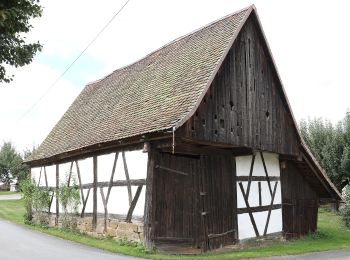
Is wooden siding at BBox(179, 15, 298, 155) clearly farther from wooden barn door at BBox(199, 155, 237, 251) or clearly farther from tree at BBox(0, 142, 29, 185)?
tree at BBox(0, 142, 29, 185)

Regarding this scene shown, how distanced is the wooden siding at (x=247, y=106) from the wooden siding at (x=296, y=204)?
165 cm

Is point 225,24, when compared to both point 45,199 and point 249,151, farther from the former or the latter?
point 45,199

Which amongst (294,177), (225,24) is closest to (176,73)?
(225,24)

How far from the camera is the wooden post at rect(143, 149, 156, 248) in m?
12.6

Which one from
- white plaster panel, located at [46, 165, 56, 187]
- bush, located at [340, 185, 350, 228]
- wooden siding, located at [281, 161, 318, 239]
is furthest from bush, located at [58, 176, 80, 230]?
bush, located at [340, 185, 350, 228]

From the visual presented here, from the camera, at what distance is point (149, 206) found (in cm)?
1280

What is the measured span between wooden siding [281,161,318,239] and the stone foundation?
703 cm

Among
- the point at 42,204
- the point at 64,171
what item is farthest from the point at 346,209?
the point at 42,204

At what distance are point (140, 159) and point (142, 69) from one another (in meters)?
6.85

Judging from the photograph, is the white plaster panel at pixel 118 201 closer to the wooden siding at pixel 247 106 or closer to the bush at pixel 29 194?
the wooden siding at pixel 247 106

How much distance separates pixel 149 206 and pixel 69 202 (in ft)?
20.3

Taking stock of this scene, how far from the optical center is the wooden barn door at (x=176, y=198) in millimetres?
13016

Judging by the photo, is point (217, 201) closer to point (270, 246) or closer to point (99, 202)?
point (270, 246)

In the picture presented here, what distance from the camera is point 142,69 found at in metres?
19.4
